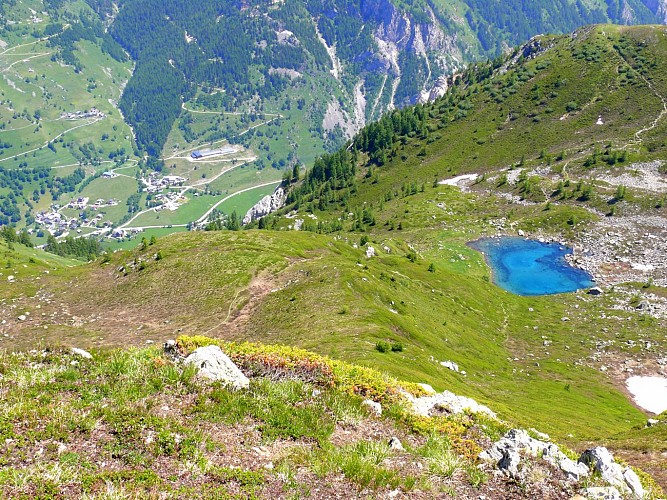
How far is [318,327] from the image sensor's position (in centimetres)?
5316

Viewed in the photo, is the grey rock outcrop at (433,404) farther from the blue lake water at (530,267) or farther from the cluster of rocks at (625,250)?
the cluster of rocks at (625,250)

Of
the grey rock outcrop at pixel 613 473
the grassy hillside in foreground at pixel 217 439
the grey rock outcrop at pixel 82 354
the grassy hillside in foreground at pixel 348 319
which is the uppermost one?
the grey rock outcrop at pixel 82 354

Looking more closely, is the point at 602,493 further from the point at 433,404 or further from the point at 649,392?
the point at 649,392

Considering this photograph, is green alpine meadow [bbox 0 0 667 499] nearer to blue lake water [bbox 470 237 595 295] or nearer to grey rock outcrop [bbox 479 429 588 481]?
grey rock outcrop [bbox 479 429 588 481]

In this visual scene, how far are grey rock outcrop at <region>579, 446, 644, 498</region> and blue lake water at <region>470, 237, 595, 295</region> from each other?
344 feet

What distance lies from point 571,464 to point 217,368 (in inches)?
623

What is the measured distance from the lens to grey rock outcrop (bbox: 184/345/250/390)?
828 inches

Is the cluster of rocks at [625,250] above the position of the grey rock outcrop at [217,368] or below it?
below

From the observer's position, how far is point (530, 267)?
131625mm

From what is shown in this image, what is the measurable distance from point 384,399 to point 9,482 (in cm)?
1560

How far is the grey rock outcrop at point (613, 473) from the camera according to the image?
1802 cm

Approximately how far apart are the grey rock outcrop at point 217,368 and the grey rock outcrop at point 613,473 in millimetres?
15177

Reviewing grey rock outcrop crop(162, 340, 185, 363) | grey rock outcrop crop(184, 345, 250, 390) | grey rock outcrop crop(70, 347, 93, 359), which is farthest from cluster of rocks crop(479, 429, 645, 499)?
grey rock outcrop crop(70, 347, 93, 359)

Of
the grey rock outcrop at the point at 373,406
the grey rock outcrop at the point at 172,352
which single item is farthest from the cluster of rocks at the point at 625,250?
the grey rock outcrop at the point at 172,352
